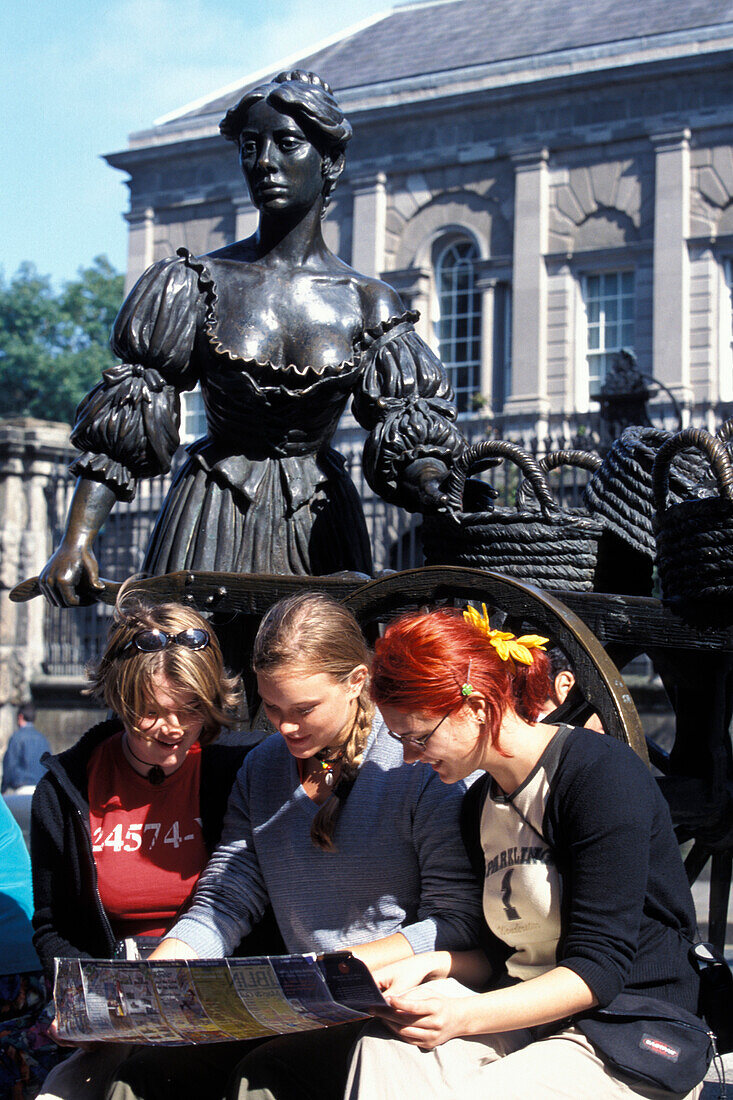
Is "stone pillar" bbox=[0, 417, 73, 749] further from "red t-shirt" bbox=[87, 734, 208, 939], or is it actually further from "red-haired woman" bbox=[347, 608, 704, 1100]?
"red-haired woman" bbox=[347, 608, 704, 1100]

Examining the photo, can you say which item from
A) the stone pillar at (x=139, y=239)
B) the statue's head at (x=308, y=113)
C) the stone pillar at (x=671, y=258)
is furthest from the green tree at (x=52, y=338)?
the statue's head at (x=308, y=113)

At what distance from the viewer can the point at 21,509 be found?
1395cm

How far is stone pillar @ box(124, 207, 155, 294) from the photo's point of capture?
993 inches

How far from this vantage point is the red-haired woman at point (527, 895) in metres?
2.14

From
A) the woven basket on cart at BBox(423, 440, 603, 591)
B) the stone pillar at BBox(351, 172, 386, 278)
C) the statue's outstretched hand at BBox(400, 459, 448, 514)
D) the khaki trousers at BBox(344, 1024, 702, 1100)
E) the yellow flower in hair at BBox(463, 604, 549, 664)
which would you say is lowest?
the khaki trousers at BBox(344, 1024, 702, 1100)

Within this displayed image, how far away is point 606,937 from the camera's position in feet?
7.02

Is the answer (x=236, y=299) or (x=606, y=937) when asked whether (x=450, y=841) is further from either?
(x=236, y=299)

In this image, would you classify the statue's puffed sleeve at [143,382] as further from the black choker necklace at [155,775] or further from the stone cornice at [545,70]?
the stone cornice at [545,70]

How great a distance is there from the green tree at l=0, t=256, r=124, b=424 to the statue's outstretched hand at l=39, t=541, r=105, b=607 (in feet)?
127

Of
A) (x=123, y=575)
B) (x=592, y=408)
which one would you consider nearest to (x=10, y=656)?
(x=123, y=575)

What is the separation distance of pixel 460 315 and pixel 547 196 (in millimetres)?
2485

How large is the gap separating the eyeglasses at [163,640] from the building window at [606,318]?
19540 mm

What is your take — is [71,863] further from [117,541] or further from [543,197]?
[543,197]

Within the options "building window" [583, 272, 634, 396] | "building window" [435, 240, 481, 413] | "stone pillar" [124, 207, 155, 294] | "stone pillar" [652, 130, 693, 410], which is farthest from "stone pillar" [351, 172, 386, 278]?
"stone pillar" [652, 130, 693, 410]
